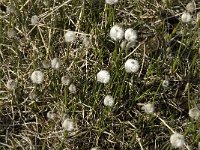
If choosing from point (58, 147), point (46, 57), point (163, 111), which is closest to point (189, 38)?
point (163, 111)

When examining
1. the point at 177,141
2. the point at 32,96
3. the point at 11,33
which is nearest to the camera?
the point at 177,141

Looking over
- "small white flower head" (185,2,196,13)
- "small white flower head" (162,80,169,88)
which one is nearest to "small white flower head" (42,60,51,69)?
"small white flower head" (162,80,169,88)

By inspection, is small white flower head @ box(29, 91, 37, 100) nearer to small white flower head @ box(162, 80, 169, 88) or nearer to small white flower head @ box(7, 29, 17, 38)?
small white flower head @ box(7, 29, 17, 38)

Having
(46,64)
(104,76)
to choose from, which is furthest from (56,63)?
(104,76)

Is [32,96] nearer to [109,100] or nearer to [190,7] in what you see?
[109,100]

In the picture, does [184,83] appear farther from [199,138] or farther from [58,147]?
[58,147]

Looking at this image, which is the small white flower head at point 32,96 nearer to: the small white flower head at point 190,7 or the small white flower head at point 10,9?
the small white flower head at point 10,9

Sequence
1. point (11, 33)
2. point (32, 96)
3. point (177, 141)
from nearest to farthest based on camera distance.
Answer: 1. point (177, 141)
2. point (32, 96)
3. point (11, 33)

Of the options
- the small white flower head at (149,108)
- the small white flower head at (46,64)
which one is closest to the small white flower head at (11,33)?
the small white flower head at (46,64)

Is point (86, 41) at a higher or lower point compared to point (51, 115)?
higher

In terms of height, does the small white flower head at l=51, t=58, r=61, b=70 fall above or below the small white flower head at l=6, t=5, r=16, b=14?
below
